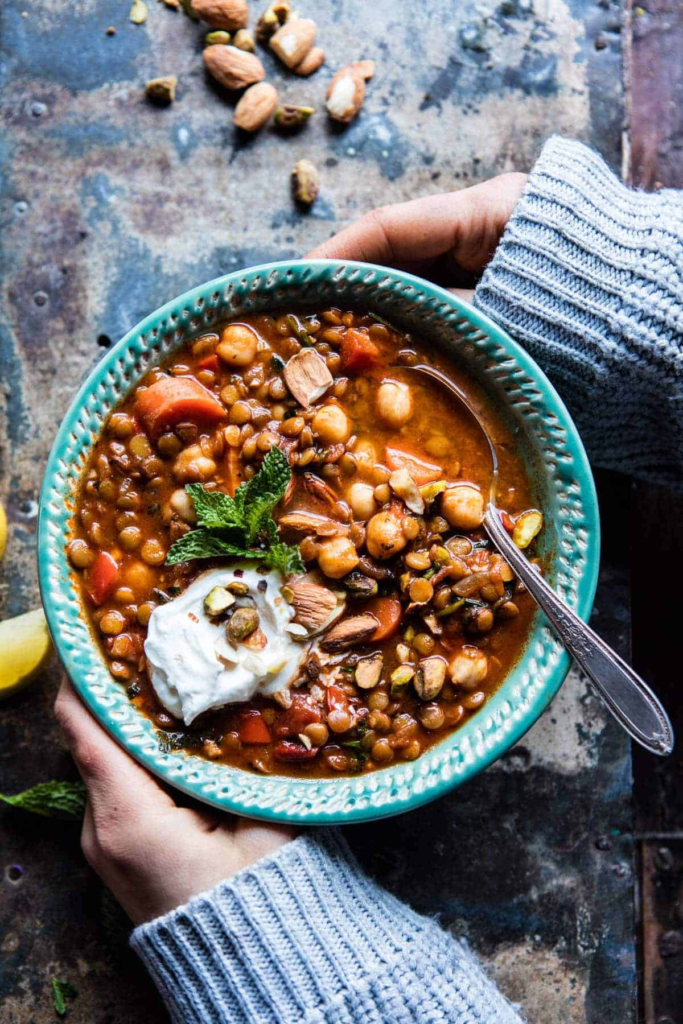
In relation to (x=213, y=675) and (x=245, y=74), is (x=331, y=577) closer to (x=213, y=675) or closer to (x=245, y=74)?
(x=213, y=675)

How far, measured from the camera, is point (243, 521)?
1.92 m

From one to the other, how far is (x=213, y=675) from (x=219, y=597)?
17 centimetres

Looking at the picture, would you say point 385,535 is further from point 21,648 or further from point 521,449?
point 21,648

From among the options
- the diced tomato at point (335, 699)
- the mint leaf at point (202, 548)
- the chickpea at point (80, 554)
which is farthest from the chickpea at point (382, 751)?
the chickpea at point (80, 554)

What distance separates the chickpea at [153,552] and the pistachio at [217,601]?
163 millimetres

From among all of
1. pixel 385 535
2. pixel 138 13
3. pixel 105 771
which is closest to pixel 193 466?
pixel 385 535

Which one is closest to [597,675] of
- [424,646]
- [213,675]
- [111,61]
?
[424,646]

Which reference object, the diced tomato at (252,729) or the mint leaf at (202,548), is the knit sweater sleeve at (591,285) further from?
the diced tomato at (252,729)

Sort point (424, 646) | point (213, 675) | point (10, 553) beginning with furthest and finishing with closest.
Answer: point (10, 553)
point (424, 646)
point (213, 675)

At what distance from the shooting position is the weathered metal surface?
94.4 inches

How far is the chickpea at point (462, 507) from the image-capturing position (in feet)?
6.57

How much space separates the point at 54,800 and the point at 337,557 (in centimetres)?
107

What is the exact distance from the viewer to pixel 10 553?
7.95ft

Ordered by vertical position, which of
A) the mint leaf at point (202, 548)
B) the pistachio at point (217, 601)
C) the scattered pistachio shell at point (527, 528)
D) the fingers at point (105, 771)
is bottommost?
the fingers at point (105, 771)
